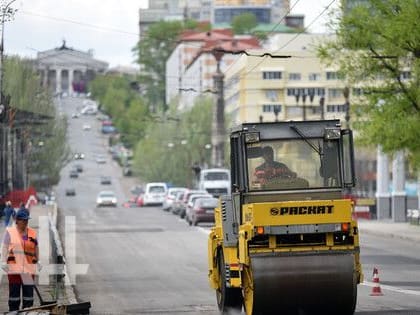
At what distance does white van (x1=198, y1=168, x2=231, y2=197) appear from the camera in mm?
94438

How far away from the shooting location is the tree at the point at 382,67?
4884 cm

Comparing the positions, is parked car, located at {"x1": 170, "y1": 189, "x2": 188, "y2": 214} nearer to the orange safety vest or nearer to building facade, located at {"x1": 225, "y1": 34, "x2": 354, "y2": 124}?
the orange safety vest

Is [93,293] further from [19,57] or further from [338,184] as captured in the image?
[19,57]

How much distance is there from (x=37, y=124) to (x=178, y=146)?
67524 millimetres

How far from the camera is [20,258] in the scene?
61.7 ft

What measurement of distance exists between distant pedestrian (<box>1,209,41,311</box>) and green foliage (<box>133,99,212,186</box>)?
365 ft

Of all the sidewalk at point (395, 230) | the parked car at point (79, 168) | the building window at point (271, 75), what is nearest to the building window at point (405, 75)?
the sidewalk at point (395, 230)

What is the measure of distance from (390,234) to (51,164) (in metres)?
65.1

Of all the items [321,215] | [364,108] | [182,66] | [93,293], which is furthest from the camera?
[182,66]

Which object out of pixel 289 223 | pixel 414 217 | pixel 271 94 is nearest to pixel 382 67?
pixel 414 217

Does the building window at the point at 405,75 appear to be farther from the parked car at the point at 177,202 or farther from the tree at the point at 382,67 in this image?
the parked car at the point at 177,202

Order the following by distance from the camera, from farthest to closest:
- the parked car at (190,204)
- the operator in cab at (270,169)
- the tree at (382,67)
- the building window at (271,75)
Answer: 1. the building window at (271,75)
2. the parked car at (190,204)
3. the tree at (382,67)
4. the operator in cab at (270,169)

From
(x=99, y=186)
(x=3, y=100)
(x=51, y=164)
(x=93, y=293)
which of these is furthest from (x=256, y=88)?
(x=93, y=293)

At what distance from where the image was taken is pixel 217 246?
835 inches
